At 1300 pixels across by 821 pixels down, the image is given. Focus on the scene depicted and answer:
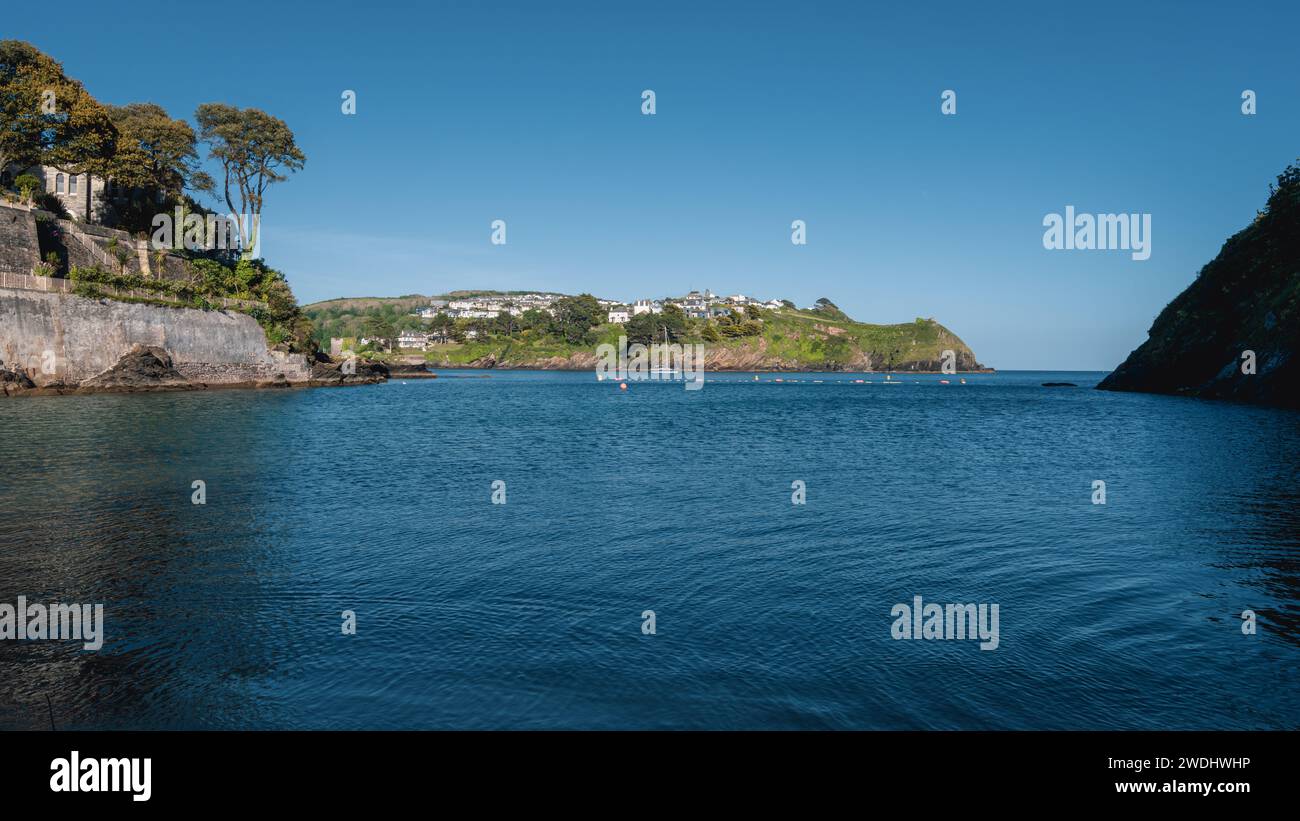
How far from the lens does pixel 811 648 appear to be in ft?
36.4

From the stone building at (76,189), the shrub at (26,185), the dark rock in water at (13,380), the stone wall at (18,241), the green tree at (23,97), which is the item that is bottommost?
the dark rock in water at (13,380)

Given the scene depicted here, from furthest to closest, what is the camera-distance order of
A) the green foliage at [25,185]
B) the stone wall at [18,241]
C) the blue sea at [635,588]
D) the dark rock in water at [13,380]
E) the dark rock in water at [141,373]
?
1. the dark rock in water at [141,373]
2. the green foliage at [25,185]
3. the stone wall at [18,241]
4. the dark rock in water at [13,380]
5. the blue sea at [635,588]

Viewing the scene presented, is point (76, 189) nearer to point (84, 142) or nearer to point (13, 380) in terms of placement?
point (84, 142)

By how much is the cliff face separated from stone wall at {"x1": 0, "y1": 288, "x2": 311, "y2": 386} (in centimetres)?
9997

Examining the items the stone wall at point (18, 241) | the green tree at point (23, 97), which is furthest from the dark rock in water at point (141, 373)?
the green tree at point (23, 97)

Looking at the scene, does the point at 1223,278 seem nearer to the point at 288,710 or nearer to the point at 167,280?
the point at 288,710

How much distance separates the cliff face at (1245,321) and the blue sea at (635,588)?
44.1 m

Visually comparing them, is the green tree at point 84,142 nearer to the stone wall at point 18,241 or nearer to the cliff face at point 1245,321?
the stone wall at point 18,241

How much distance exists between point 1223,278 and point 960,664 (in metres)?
97.8

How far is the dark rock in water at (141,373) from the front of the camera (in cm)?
6384

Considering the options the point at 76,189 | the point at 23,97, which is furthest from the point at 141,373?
the point at 23,97

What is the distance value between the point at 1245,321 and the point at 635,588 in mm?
89382

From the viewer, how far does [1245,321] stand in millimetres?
76688
